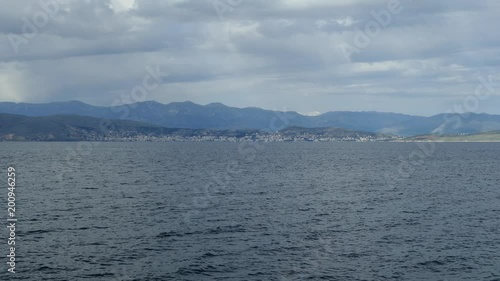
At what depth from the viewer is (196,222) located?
81.5 m

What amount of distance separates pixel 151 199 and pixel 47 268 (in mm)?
51265

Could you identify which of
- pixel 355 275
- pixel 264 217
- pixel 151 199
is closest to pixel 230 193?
pixel 151 199

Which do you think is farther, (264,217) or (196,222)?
(264,217)

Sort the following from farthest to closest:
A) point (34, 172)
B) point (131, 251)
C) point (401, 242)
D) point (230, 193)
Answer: point (34, 172)
point (230, 193)
point (401, 242)
point (131, 251)

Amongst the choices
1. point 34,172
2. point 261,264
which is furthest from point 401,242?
point 34,172

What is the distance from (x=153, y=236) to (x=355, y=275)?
101 feet

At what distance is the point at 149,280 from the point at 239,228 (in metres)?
26.4

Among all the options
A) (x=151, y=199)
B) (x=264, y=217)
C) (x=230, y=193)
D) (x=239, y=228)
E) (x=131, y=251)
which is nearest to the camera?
(x=131, y=251)

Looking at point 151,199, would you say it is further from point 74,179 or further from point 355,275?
point 355,275

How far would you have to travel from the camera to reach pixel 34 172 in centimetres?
16775

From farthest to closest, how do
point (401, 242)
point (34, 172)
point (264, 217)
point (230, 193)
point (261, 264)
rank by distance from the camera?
point (34, 172) → point (230, 193) → point (264, 217) → point (401, 242) → point (261, 264)

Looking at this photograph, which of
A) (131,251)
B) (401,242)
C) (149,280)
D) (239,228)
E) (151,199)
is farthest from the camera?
(151,199)

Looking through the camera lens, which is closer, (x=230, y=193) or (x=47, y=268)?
(x=47, y=268)

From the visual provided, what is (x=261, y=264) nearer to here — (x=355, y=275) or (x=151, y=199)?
(x=355, y=275)
